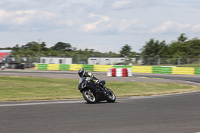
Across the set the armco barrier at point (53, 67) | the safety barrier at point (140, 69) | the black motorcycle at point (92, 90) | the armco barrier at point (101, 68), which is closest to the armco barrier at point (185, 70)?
the safety barrier at point (140, 69)

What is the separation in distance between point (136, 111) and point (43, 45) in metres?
108

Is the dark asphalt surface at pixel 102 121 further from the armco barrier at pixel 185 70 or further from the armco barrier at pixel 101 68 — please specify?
the armco barrier at pixel 101 68

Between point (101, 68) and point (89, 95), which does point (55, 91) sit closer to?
point (89, 95)

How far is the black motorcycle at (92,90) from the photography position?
1080 centimetres

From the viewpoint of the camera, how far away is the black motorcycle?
1080 cm

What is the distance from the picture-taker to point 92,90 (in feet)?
35.9

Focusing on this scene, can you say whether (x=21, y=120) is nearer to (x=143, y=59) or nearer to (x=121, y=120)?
(x=121, y=120)

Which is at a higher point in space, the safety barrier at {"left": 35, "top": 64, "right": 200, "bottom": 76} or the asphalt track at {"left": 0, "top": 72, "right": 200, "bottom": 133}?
the safety barrier at {"left": 35, "top": 64, "right": 200, "bottom": 76}

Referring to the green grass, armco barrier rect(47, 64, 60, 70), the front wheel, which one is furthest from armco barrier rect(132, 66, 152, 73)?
the front wheel

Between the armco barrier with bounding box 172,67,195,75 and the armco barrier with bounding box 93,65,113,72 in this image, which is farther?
the armco barrier with bounding box 93,65,113,72

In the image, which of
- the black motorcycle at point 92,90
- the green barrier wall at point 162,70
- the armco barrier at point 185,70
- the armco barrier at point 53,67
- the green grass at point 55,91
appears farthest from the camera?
the armco barrier at point 53,67

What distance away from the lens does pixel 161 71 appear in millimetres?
36969

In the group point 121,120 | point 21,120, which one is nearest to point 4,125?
point 21,120

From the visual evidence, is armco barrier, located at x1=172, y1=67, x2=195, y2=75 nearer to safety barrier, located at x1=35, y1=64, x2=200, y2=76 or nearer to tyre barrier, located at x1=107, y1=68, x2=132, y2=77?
safety barrier, located at x1=35, y1=64, x2=200, y2=76
